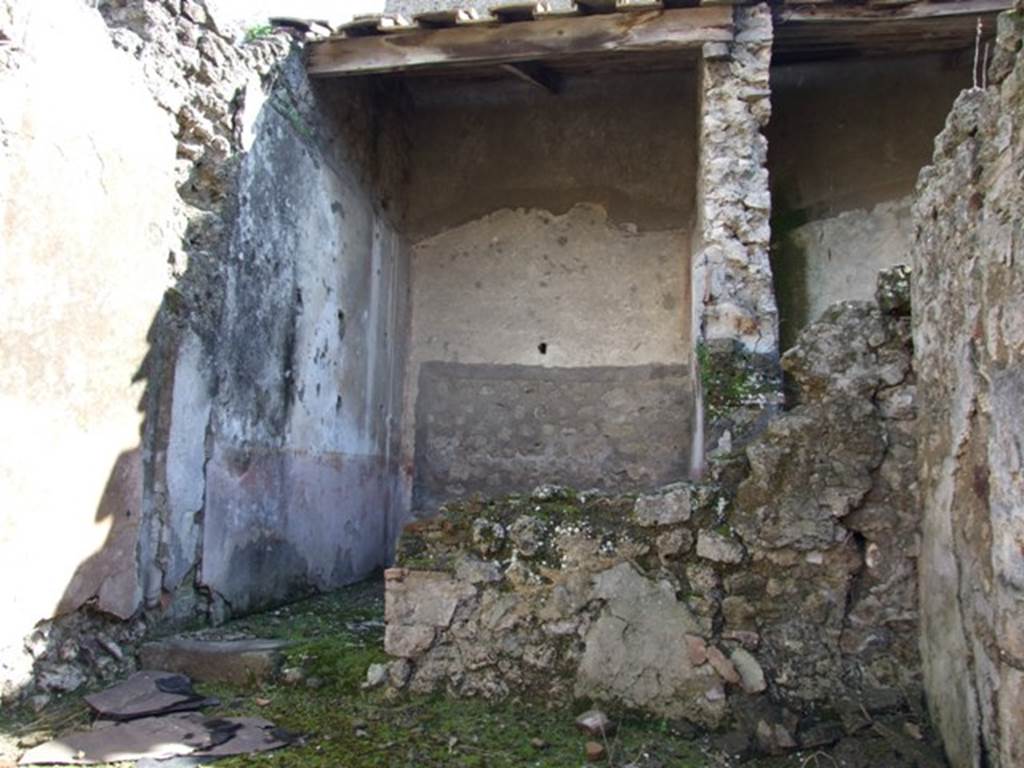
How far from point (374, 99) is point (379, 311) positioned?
165cm

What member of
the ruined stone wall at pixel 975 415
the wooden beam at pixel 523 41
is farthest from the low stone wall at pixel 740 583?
the wooden beam at pixel 523 41

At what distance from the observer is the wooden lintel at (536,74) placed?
671cm

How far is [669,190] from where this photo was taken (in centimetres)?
733

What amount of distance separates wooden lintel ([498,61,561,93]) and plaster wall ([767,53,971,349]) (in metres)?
1.70

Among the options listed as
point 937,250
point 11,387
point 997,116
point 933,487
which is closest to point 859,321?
point 937,250

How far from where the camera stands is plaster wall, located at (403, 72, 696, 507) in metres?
7.11

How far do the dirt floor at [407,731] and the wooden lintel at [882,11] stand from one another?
4.46m

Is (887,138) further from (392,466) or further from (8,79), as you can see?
(8,79)

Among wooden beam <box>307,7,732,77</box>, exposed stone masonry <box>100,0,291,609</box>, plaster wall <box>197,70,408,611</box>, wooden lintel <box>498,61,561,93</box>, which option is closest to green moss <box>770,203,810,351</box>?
wooden beam <box>307,7,732,77</box>

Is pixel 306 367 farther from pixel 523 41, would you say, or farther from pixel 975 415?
pixel 975 415

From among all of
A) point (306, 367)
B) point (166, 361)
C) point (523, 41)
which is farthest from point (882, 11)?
point (166, 361)

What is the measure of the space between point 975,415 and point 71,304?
135 inches

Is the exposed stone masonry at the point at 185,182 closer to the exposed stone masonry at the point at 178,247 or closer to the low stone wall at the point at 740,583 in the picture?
the exposed stone masonry at the point at 178,247

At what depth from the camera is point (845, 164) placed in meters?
6.90
